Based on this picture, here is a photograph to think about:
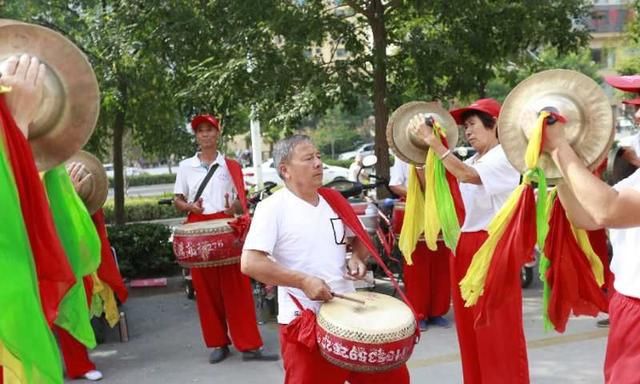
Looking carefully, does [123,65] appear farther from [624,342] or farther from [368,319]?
[624,342]

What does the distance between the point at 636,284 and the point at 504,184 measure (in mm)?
1553

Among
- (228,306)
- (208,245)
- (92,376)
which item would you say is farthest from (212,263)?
(92,376)

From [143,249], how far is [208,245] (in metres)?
3.10

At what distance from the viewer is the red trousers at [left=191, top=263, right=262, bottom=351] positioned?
18.0ft

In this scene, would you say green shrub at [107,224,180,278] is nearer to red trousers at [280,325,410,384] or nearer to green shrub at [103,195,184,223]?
red trousers at [280,325,410,384]

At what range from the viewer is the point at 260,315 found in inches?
267

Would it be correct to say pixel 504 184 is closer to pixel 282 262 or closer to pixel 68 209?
pixel 282 262

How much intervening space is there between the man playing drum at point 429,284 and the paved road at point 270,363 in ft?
0.58

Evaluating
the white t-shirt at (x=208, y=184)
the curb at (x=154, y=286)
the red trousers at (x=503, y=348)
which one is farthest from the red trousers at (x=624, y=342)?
the curb at (x=154, y=286)

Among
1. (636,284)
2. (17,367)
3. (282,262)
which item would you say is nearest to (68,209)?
(17,367)

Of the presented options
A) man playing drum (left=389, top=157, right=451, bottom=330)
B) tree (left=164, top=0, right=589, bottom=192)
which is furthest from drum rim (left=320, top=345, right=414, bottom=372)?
tree (left=164, top=0, right=589, bottom=192)

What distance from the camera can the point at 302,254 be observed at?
3.26 m

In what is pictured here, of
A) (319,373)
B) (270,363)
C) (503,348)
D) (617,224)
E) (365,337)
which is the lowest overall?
(270,363)

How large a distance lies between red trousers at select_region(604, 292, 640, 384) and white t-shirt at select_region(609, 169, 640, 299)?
0.12 feet
